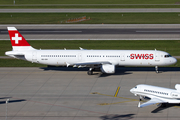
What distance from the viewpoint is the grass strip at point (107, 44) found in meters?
63.7

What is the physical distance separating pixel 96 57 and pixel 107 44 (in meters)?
18.5

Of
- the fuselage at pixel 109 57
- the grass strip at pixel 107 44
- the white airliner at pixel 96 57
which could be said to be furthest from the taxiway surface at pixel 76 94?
the grass strip at pixel 107 44

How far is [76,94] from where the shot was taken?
131ft

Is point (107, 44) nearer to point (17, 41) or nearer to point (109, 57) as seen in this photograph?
point (109, 57)

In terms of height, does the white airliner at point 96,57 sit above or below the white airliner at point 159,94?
above

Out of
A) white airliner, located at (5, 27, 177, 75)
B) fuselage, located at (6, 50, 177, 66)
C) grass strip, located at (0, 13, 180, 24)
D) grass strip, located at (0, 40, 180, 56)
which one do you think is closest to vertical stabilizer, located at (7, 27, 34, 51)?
white airliner, located at (5, 27, 177, 75)

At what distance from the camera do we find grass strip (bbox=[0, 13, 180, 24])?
91381mm

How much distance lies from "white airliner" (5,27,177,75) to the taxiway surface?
1.82 meters

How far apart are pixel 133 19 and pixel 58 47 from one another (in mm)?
36073

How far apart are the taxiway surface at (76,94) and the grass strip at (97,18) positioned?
4144 centimetres

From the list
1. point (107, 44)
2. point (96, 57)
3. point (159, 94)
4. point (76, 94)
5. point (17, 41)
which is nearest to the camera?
point (159, 94)

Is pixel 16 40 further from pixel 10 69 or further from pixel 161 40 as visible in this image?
pixel 161 40

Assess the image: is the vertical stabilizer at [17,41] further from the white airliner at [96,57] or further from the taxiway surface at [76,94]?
the taxiway surface at [76,94]

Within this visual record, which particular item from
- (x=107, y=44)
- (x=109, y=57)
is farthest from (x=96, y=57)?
(x=107, y=44)
